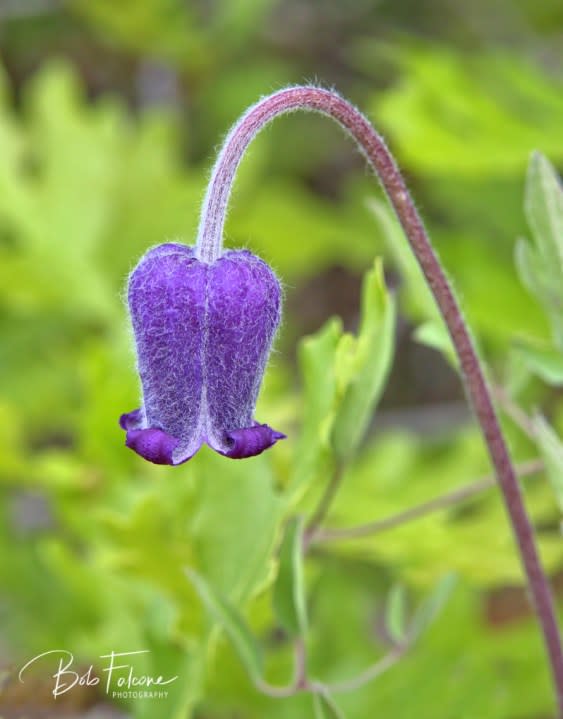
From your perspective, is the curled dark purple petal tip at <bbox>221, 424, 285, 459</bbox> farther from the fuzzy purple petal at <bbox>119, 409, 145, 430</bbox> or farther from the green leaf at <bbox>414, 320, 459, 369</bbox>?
the green leaf at <bbox>414, 320, 459, 369</bbox>

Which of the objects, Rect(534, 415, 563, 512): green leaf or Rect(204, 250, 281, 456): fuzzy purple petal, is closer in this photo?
Rect(204, 250, 281, 456): fuzzy purple petal

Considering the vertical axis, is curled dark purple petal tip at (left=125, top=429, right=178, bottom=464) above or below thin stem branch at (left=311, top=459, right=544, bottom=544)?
below

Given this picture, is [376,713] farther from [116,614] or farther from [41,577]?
[41,577]

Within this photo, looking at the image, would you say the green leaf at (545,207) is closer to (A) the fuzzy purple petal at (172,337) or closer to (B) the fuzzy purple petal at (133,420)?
(A) the fuzzy purple petal at (172,337)

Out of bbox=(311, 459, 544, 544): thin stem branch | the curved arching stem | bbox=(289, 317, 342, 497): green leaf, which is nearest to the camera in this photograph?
the curved arching stem

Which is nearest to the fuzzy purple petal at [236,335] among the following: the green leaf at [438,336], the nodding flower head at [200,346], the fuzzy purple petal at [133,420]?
the nodding flower head at [200,346]

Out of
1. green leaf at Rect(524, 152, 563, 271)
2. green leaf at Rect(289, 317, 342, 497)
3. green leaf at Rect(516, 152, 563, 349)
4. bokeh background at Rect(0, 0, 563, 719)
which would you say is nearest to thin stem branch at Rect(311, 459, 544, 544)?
bokeh background at Rect(0, 0, 563, 719)
